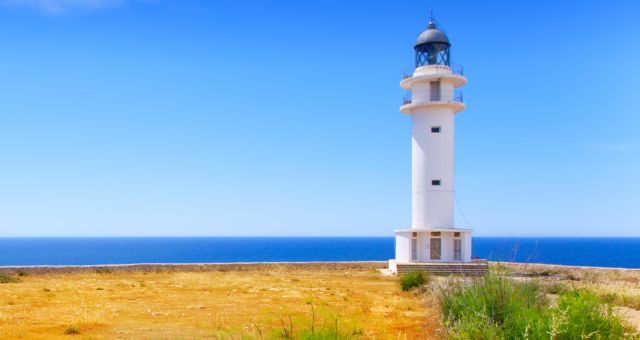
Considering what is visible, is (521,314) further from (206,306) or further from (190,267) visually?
(190,267)

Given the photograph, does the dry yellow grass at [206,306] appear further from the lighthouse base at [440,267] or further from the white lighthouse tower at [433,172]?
the white lighthouse tower at [433,172]

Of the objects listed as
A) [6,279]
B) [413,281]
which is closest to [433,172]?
[413,281]

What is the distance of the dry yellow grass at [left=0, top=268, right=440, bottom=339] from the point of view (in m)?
11.1

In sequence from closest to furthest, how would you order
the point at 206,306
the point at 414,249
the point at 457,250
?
the point at 206,306, the point at 457,250, the point at 414,249

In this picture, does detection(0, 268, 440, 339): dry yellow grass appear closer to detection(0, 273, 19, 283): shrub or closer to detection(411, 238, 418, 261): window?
detection(0, 273, 19, 283): shrub

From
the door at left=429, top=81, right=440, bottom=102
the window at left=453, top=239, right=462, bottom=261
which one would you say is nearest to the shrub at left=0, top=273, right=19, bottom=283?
the window at left=453, top=239, right=462, bottom=261

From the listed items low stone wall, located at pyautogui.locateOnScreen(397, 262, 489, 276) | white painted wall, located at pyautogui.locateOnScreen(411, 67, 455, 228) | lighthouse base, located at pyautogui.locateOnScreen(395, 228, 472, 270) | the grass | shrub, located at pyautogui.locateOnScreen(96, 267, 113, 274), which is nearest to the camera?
the grass

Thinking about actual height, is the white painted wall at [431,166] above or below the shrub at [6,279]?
above

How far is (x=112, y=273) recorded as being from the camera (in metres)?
25.7

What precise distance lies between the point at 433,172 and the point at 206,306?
15.2m

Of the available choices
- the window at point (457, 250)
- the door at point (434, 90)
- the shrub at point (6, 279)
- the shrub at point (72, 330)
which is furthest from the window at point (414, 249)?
the shrub at point (72, 330)

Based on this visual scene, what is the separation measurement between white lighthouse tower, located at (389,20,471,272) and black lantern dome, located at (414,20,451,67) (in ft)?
0.24

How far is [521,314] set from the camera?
8.41 metres

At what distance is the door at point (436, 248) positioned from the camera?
88.5ft
